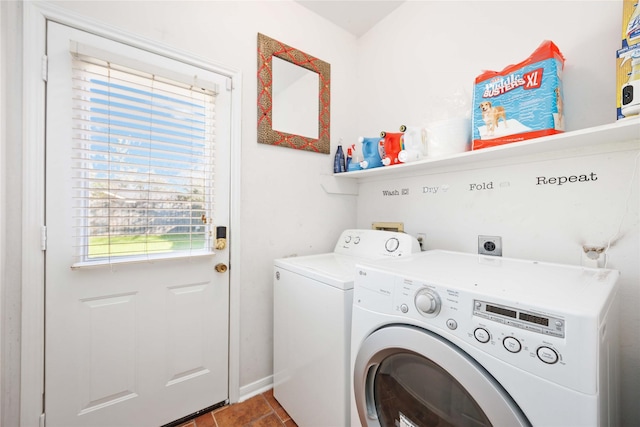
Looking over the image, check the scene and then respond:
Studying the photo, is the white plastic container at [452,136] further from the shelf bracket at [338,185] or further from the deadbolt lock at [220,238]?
the deadbolt lock at [220,238]

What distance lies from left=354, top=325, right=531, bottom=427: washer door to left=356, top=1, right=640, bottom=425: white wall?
2.72ft

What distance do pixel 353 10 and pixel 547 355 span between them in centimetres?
225

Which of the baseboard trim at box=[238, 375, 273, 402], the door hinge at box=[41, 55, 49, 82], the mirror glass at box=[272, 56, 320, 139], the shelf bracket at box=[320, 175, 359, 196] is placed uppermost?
the mirror glass at box=[272, 56, 320, 139]

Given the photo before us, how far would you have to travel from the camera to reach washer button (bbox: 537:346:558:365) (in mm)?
556

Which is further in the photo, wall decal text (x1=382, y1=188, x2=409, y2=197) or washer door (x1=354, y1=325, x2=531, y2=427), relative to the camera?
wall decal text (x1=382, y1=188, x2=409, y2=197)

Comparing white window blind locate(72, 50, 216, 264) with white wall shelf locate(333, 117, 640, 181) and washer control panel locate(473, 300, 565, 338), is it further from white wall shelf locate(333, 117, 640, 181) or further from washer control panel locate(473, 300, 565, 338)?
washer control panel locate(473, 300, 565, 338)

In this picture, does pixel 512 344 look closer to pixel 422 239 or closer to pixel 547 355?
pixel 547 355

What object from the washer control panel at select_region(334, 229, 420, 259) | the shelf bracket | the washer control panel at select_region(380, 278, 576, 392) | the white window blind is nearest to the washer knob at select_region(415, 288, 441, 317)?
the washer control panel at select_region(380, 278, 576, 392)

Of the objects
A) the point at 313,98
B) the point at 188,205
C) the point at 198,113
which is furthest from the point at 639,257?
the point at 198,113

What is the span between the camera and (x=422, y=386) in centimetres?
85

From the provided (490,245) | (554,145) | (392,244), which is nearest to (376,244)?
(392,244)

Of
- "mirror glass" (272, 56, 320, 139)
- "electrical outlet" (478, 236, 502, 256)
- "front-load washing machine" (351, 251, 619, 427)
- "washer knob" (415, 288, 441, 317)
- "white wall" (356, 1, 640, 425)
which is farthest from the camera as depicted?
"mirror glass" (272, 56, 320, 139)

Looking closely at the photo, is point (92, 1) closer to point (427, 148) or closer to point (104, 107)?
point (104, 107)

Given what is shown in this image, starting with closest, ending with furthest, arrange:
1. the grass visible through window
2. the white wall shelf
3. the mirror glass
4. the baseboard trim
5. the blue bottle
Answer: the white wall shelf
the grass visible through window
the baseboard trim
the mirror glass
the blue bottle
